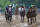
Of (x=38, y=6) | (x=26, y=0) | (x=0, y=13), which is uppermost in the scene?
(x=26, y=0)

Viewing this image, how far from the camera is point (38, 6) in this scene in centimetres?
293

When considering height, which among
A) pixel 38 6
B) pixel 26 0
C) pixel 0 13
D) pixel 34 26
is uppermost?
pixel 26 0

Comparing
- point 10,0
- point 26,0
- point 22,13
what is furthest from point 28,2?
point 22,13

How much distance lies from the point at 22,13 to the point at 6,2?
0.82 m

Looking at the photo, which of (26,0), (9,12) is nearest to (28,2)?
(26,0)

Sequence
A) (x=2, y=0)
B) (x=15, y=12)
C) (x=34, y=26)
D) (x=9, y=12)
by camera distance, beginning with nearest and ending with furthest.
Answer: (x=34, y=26) → (x=9, y=12) → (x=15, y=12) → (x=2, y=0)

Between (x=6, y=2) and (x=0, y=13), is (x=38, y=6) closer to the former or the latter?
(x=6, y=2)

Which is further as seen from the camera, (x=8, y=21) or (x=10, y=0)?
(x=10, y=0)

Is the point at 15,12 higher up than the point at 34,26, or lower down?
higher up

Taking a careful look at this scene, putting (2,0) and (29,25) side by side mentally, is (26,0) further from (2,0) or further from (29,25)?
(29,25)

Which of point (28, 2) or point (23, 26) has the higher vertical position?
point (28, 2)

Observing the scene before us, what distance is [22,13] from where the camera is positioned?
87.2 inches

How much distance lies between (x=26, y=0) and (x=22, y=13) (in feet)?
2.46

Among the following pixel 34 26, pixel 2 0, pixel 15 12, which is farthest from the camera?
pixel 2 0
